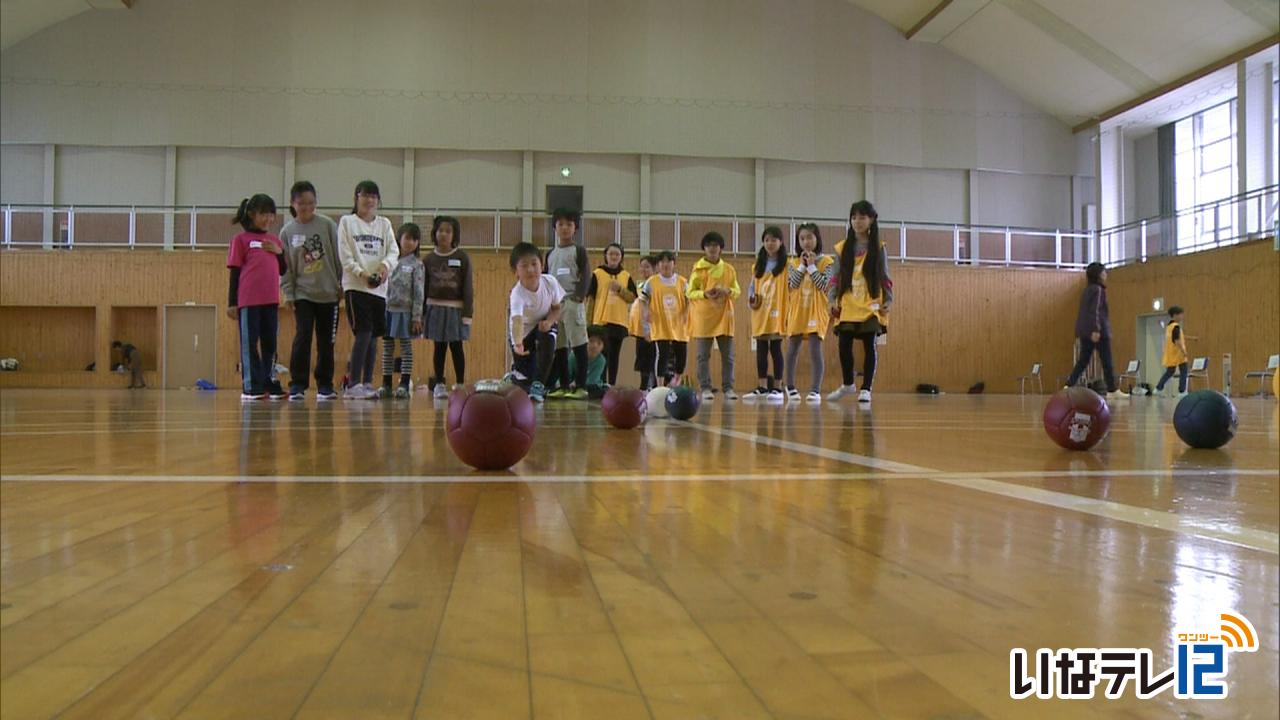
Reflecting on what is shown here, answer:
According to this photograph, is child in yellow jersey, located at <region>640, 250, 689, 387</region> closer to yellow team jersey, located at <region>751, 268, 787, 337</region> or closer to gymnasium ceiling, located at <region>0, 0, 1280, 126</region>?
yellow team jersey, located at <region>751, 268, 787, 337</region>

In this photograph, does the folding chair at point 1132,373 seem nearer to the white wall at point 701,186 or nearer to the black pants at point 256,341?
the white wall at point 701,186

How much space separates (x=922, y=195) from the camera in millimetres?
22500

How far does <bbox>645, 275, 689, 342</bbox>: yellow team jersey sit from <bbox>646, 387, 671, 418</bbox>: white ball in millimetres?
4026

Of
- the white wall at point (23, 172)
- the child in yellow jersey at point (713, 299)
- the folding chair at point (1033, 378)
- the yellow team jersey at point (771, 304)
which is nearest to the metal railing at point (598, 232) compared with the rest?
the white wall at point (23, 172)

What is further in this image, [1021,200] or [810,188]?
[1021,200]

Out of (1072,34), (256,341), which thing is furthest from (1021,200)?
(256,341)

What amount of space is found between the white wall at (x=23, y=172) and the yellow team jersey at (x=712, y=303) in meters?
19.1

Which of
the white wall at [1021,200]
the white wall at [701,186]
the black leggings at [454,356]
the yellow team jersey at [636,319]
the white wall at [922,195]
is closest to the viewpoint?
the black leggings at [454,356]

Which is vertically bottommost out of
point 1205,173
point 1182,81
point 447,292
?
point 447,292

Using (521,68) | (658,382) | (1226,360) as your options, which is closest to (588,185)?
(521,68)

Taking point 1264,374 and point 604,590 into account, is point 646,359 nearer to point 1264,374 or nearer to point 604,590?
point 604,590

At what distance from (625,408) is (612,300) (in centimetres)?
529

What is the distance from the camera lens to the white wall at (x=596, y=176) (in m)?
21.2

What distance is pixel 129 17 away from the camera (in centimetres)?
2042
